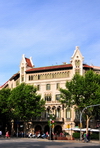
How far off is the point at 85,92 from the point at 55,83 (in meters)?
19.1

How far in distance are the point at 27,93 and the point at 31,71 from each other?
13.6 m

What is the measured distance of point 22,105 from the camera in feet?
277

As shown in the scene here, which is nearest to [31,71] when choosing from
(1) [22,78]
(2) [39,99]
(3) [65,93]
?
(1) [22,78]

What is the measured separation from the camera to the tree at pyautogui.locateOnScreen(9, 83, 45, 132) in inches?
3282

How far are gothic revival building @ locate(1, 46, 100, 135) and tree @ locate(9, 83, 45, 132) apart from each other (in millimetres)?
6476

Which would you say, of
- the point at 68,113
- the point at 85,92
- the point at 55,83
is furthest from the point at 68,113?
the point at 85,92

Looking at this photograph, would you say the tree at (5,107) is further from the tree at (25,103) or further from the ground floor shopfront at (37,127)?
the ground floor shopfront at (37,127)

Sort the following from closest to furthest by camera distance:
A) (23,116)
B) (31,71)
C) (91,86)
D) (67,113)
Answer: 1. (91,86)
2. (23,116)
3. (67,113)
4. (31,71)

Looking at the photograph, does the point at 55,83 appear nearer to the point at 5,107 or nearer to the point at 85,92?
the point at 5,107

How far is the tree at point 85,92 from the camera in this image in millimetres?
75037

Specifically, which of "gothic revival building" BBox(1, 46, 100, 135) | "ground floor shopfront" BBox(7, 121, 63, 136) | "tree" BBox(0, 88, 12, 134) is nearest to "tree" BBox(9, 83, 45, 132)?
"tree" BBox(0, 88, 12, 134)

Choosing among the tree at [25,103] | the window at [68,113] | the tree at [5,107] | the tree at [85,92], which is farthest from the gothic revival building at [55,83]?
the tree at [85,92]

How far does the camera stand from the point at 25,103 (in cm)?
8444

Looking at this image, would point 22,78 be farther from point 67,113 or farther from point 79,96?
point 79,96
